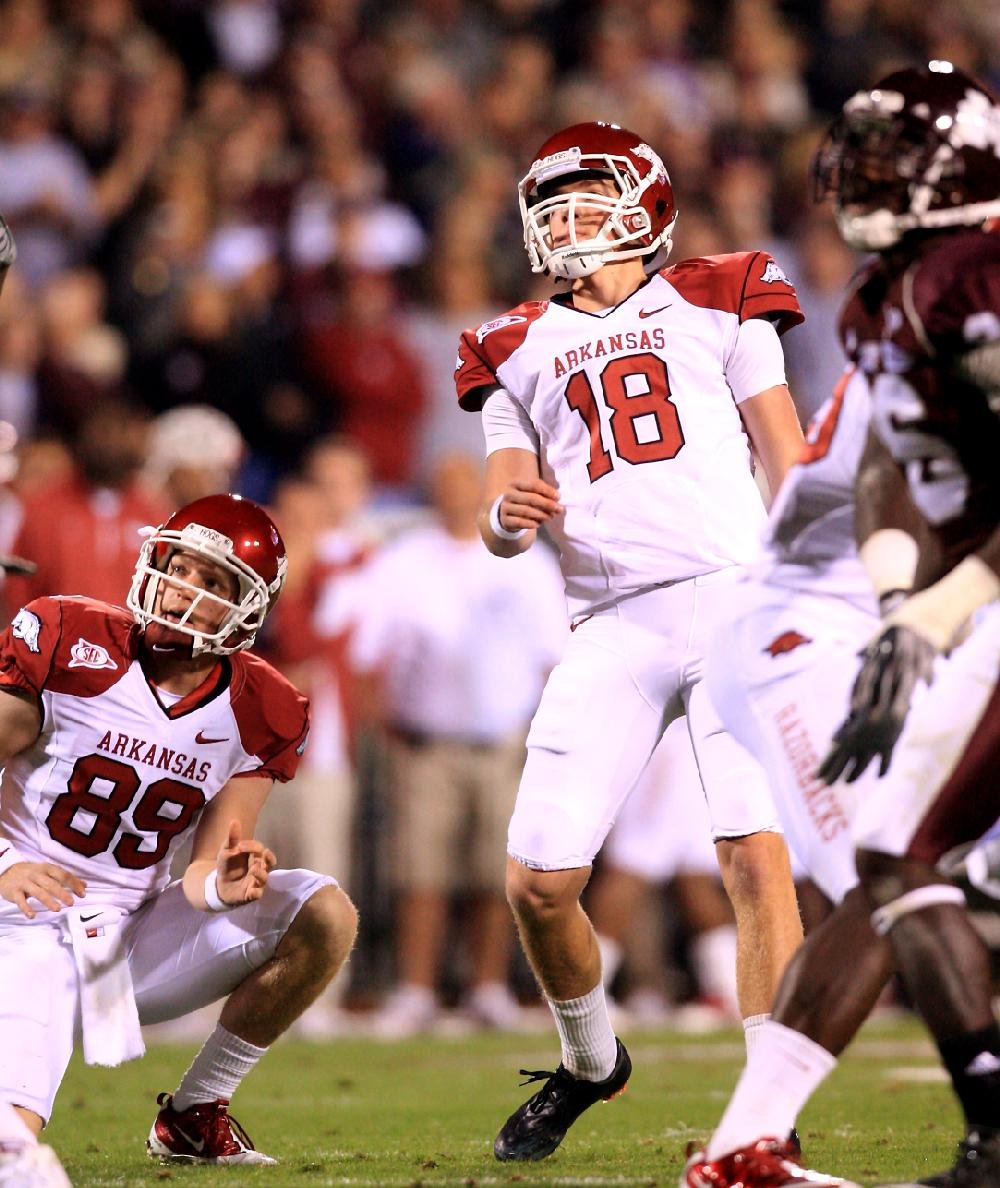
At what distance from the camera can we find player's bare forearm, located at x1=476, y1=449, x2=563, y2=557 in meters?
4.10

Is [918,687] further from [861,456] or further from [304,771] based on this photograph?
[304,771]

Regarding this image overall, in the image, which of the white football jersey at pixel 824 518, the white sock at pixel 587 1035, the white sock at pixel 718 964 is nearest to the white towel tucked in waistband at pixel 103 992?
the white sock at pixel 587 1035

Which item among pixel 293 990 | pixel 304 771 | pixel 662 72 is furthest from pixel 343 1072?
pixel 662 72

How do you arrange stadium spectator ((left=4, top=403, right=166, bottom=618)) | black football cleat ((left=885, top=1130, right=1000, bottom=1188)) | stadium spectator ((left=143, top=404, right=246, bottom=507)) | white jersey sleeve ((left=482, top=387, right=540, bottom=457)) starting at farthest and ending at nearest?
stadium spectator ((left=4, top=403, right=166, bottom=618)) < stadium spectator ((left=143, top=404, right=246, bottom=507)) < white jersey sleeve ((left=482, top=387, right=540, bottom=457)) < black football cleat ((left=885, top=1130, right=1000, bottom=1188))

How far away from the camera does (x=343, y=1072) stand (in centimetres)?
639

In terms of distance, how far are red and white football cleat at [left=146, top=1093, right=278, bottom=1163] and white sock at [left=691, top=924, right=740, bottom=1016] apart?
4047 mm

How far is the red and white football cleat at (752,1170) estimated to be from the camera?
3.04m

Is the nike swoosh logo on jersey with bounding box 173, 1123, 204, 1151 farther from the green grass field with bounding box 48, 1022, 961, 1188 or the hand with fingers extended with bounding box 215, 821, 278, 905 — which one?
the hand with fingers extended with bounding box 215, 821, 278, 905

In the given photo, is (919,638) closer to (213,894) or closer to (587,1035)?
(213,894)

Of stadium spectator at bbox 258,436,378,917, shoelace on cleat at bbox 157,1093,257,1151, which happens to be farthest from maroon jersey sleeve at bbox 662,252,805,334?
stadium spectator at bbox 258,436,378,917

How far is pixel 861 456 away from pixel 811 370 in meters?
6.53

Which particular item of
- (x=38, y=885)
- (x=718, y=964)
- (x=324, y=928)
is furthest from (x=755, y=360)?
(x=718, y=964)

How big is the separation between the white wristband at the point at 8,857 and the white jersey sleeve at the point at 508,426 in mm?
1376

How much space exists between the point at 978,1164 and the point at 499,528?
5.75ft
